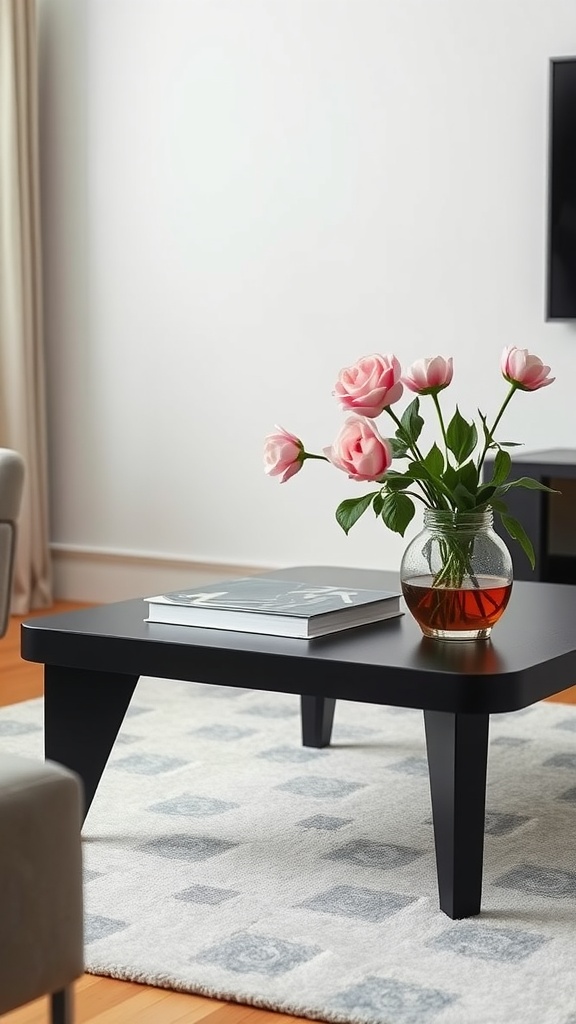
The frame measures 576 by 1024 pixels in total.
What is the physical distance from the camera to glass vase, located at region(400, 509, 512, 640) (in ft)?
6.91

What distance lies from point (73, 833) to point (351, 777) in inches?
57.5

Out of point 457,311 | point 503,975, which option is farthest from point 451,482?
point 457,311

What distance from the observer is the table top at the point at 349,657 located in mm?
1949

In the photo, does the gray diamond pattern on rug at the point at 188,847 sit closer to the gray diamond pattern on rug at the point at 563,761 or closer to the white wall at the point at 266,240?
the gray diamond pattern on rug at the point at 563,761

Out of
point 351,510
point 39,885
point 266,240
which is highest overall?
point 266,240

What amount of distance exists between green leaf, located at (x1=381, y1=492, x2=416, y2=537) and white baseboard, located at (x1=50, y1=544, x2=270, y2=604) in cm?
263

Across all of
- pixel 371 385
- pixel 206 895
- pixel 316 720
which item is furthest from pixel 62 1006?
pixel 316 720

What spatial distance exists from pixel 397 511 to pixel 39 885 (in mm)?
935

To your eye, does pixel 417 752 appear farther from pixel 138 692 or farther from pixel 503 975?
pixel 503 975

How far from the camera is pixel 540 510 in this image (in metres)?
3.78

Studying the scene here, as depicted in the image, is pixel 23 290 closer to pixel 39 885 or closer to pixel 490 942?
pixel 490 942

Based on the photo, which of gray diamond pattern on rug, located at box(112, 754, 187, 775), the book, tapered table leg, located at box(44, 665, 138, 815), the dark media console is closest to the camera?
the book

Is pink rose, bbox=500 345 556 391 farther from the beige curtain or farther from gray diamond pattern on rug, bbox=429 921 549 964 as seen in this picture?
the beige curtain

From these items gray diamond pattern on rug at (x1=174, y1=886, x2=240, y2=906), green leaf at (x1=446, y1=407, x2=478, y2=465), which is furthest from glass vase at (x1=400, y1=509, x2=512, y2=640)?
gray diamond pattern on rug at (x1=174, y1=886, x2=240, y2=906)
